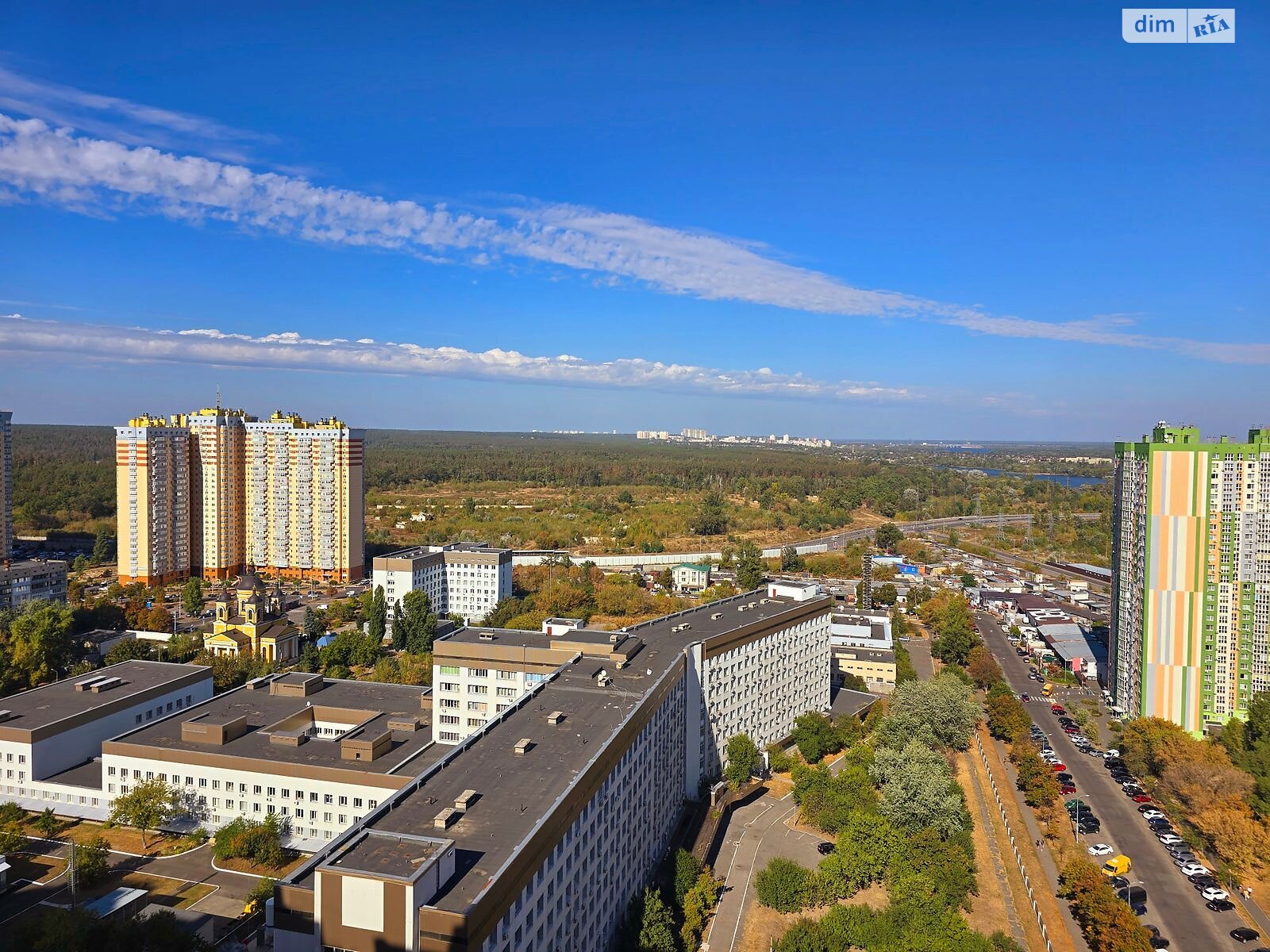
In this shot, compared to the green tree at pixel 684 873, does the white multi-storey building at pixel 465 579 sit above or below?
above

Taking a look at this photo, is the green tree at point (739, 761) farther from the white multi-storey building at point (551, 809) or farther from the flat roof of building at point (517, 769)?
the flat roof of building at point (517, 769)

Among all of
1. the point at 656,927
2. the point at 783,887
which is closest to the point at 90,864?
the point at 656,927

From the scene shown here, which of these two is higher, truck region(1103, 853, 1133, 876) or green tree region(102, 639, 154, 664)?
green tree region(102, 639, 154, 664)

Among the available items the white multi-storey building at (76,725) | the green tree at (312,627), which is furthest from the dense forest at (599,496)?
the white multi-storey building at (76,725)

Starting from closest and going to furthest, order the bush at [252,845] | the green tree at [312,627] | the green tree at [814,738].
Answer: the bush at [252,845], the green tree at [814,738], the green tree at [312,627]

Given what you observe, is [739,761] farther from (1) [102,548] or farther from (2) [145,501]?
(1) [102,548]

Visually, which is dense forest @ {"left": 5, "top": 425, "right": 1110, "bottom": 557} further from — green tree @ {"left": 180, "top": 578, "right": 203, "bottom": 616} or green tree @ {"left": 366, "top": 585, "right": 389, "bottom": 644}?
green tree @ {"left": 366, "top": 585, "right": 389, "bottom": 644}

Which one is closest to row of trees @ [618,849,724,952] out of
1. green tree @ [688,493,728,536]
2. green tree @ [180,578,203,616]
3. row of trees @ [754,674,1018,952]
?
row of trees @ [754,674,1018,952]
